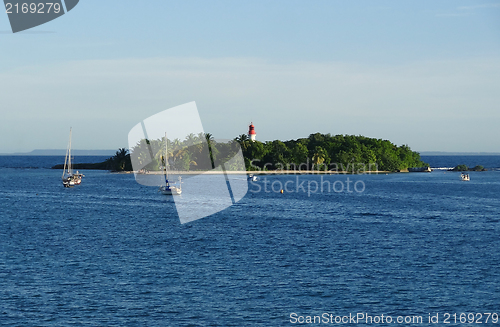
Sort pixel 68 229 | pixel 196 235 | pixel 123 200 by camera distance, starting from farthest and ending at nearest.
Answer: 1. pixel 123 200
2. pixel 68 229
3. pixel 196 235

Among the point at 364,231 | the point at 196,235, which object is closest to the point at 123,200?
the point at 196,235

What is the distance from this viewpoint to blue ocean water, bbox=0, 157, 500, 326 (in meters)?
30.3

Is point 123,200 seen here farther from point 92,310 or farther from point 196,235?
point 92,310

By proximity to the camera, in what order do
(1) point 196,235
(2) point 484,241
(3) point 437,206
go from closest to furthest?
(2) point 484,241, (1) point 196,235, (3) point 437,206

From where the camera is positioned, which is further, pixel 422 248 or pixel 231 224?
pixel 231 224

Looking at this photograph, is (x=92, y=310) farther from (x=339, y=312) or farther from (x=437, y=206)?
(x=437, y=206)

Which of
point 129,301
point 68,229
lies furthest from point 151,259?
point 68,229

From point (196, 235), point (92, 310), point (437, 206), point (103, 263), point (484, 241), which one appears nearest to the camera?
point (92, 310)

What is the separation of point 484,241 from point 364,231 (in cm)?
1264

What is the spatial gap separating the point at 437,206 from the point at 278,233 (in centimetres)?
4238

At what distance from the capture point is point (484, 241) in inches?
2045

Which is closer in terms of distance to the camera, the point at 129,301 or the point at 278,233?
the point at 129,301

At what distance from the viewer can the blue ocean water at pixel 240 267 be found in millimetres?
30266

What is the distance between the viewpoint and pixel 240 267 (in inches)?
1578
